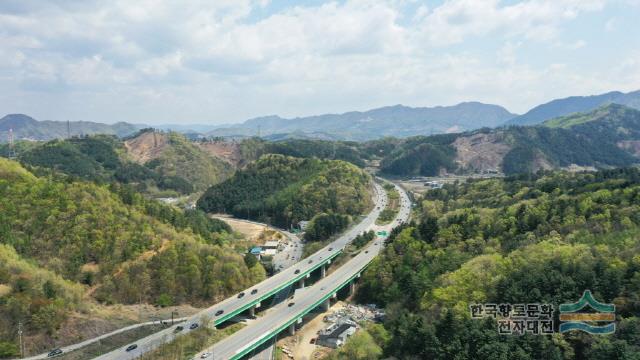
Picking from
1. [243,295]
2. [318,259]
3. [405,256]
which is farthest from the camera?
[318,259]

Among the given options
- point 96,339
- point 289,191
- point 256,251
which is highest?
point 289,191

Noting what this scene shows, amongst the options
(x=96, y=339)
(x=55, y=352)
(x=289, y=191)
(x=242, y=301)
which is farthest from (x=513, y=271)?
(x=289, y=191)

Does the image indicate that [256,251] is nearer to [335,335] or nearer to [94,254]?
[94,254]

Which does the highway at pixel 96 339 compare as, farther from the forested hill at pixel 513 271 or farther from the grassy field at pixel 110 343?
the forested hill at pixel 513 271

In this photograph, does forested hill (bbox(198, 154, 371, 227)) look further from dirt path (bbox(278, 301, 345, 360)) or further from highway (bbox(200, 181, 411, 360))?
dirt path (bbox(278, 301, 345, 360))

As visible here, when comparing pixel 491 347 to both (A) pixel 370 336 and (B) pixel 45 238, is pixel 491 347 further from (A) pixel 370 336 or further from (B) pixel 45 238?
(B) pixel 45 238

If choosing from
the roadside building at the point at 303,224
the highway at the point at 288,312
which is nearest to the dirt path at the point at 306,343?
the highway at the point at 288,312

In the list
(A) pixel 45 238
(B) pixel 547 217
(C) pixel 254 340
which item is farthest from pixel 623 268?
(A) pixel 45 238
